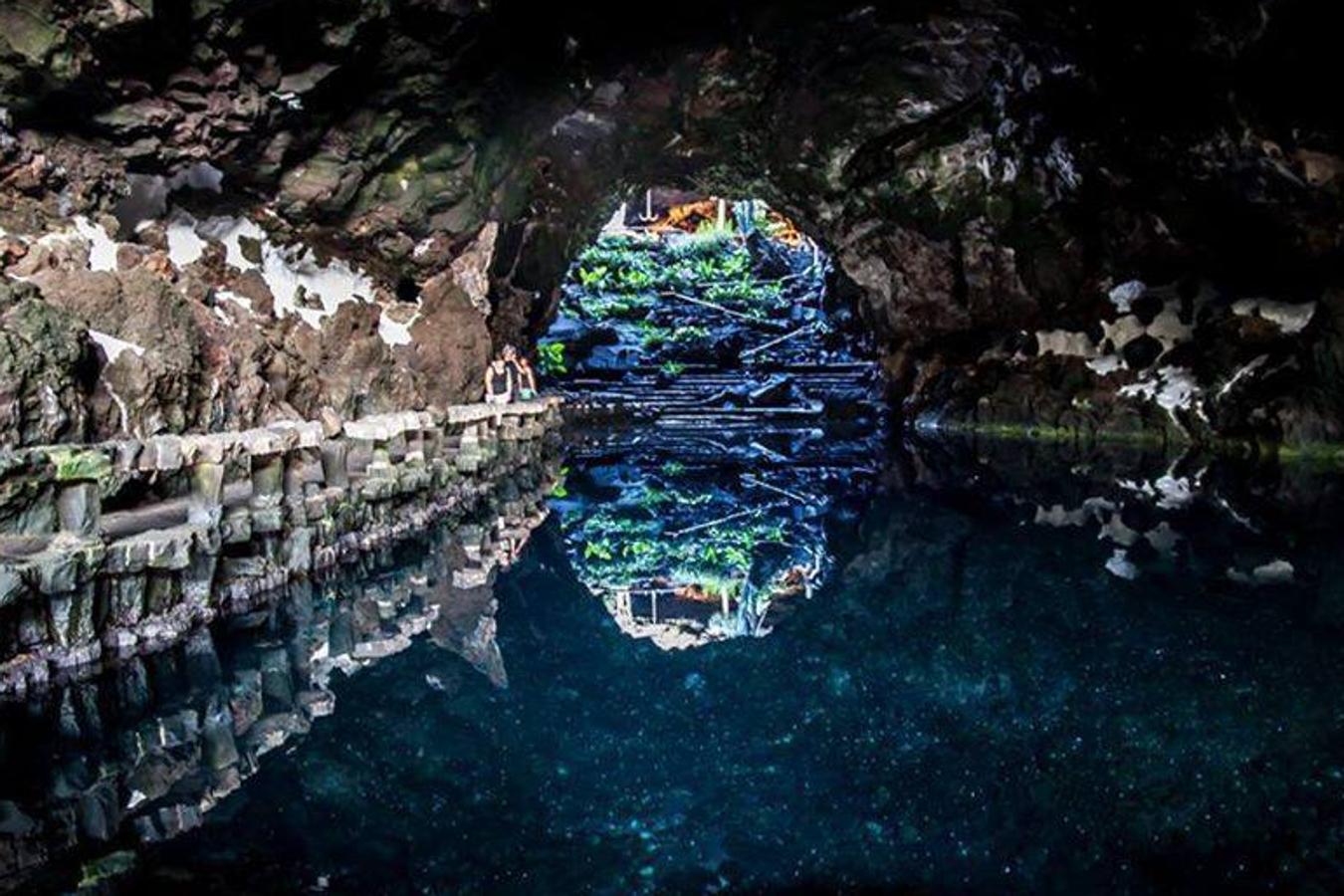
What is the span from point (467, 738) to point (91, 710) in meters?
1.71

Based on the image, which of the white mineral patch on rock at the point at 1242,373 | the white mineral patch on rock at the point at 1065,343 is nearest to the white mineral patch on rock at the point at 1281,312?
the white mineral patch on rock at the point at 1242,373

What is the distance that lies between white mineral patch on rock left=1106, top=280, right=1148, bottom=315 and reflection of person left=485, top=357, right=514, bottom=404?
1040 centimetres

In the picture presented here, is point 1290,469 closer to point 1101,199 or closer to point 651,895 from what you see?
point 1101,199

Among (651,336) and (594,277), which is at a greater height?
(594,277)

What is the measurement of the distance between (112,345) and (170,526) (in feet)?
7.11

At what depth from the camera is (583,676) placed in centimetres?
506

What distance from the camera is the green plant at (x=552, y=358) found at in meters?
25.1

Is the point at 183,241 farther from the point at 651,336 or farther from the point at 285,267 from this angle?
the point at 651,336

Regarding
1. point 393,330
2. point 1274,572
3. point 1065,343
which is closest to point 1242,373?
point 1065,343

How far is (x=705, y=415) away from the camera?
22250mm

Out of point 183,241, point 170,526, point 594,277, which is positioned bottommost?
point 170,526

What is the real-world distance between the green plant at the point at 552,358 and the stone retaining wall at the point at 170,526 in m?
15.5

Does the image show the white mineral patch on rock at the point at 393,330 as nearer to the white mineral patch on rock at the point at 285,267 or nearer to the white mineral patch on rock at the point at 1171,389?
the white mineral patch on rock at the point at 285,267

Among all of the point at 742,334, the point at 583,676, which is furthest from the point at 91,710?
the point at 742,334
